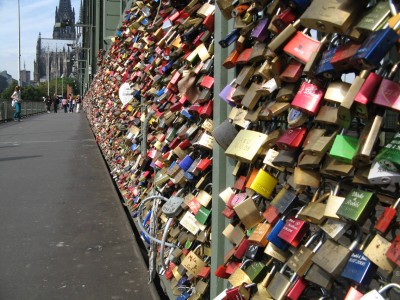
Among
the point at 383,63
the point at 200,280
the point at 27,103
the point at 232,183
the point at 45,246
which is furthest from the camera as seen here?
the point at 27,103

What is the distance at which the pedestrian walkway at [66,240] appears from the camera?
3.44 meters

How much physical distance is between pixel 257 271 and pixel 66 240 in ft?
10.7

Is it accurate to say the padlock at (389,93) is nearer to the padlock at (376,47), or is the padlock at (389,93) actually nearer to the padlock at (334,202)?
the padlock at (376,47)

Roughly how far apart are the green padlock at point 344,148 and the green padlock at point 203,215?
3.82ft

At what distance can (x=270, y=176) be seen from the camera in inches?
60.9

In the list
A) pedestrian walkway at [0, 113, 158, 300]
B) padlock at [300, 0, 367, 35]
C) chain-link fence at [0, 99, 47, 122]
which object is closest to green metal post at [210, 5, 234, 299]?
padlock at [300, 0, 367, 35]

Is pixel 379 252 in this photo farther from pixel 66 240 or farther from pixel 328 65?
pixel 66 240

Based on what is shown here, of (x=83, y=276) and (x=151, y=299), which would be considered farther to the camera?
(x=83, y=276)

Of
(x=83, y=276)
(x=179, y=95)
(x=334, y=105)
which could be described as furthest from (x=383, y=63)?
(x=83, y=276)

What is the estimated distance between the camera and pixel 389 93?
3.21ft

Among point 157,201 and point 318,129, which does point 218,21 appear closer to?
point 318,129

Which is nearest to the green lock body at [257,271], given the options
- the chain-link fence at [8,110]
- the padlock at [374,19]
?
the padlock at [374,19]

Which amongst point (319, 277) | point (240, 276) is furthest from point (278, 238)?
point (240, 276)

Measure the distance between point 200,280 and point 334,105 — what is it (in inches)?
51.7
